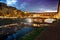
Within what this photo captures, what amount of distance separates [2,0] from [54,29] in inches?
36.1

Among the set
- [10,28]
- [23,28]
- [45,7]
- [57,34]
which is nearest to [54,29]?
[57,34]

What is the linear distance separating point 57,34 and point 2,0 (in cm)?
101

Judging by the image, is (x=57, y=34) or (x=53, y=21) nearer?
(x=53, y=21)

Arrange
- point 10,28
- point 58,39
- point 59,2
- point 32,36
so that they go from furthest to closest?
point 58,39
point 59,2
point 32,36
point 10,28

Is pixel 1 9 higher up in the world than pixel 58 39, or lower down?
higher up

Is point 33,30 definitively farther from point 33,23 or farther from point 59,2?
point 59,2

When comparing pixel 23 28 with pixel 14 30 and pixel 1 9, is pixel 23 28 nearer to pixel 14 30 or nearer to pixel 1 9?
pixel 14 30

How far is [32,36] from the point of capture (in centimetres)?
201

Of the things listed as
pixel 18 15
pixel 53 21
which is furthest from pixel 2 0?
pixel 53 21

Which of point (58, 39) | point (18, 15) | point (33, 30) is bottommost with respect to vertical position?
point (58, 39)

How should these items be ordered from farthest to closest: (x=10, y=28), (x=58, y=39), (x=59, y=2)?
(x=58, y=39), (x=59, y=2), (x=10, y=28)

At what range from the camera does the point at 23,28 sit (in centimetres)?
198

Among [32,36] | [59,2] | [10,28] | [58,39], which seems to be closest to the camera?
[10,28]

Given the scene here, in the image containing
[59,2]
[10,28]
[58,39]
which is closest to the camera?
[10,28]
